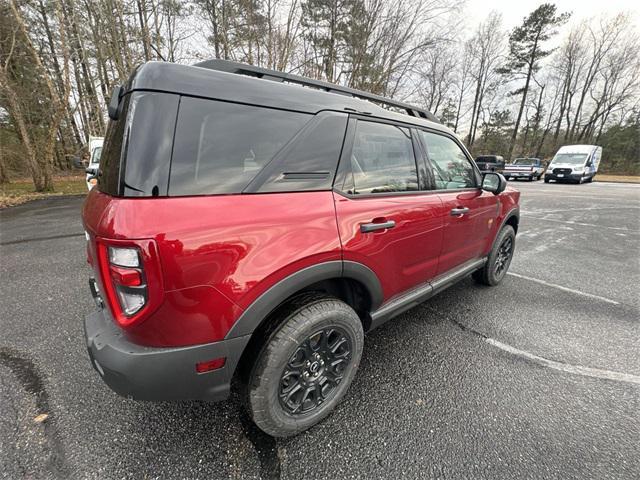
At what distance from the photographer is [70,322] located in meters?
2.68

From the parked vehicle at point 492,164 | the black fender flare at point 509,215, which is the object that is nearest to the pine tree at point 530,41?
the parked vehicle at point 492,164

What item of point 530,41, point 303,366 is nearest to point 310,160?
point 303,366

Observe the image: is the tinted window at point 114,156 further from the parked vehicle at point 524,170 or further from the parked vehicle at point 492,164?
the parked vehicle at point 524,170

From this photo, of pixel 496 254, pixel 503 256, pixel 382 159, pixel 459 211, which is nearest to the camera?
pixel 382 159

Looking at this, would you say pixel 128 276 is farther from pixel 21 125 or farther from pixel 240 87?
pixel 21 125

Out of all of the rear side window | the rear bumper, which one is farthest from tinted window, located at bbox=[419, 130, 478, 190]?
the rear bumper

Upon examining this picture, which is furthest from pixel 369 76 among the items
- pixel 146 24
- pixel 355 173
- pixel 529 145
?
pixel 529 145

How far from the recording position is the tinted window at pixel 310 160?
1410mm

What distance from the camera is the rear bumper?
1202mm

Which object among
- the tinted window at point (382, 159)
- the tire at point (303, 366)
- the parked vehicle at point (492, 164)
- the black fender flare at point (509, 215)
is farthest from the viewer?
the parked vehicle at point (492, 164)

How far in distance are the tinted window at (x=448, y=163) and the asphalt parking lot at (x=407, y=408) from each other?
1357mm

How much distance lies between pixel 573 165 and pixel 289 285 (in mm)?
22937

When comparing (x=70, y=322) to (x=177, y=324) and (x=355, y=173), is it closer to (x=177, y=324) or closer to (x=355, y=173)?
(x=177, y=324)

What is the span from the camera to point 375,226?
5.61ft
